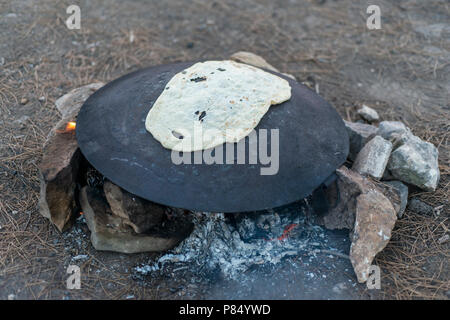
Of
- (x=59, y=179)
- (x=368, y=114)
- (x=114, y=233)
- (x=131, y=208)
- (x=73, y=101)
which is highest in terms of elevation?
(x=73, y=101)

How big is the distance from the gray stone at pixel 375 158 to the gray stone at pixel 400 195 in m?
0.14

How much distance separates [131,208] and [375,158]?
1674mm

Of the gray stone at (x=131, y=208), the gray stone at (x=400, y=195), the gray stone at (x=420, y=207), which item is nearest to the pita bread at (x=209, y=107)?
the gray stone at (x=131, y=208)

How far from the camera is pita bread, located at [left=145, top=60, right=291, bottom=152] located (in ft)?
7.17

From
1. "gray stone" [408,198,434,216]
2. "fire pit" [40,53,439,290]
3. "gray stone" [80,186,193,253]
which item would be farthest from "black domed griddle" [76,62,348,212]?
"gray stone" [408,198,434,216]

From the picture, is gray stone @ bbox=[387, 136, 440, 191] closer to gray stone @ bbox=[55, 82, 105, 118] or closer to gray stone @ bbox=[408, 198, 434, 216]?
gray stone @ bbox=[408, 198, 434, 216]

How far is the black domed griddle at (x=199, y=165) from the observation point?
6.82 ft

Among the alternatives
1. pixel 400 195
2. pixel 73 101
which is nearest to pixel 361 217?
pixel 400 195

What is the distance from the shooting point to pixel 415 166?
2.65 metres

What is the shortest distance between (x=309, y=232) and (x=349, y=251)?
0.91 feet

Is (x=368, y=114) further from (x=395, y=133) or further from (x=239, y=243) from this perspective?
(x=239, y=243)

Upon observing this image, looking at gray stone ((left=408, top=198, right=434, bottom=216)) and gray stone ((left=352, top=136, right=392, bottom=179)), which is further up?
gray stone ((left=352, top=136, right=392, bottom=179))

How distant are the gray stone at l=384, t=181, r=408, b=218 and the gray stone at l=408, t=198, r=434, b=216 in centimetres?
7
